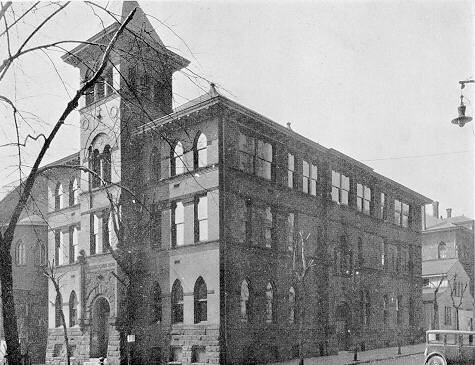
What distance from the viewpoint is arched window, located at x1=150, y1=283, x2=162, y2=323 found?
2914cm

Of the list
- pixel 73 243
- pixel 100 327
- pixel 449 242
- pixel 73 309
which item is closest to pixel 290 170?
pixel 100 327

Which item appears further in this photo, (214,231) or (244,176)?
(244,176)

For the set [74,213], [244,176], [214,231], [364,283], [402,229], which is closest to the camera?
[214,231]

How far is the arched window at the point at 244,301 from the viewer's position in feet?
91.3

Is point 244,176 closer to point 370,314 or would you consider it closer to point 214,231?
point 214,231

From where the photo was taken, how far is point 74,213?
35531 millimetres

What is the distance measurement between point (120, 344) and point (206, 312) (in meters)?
4.88

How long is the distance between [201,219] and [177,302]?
4.21 m

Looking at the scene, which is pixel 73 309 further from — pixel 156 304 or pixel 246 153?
pixel 246 153

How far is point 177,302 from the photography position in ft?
93.6

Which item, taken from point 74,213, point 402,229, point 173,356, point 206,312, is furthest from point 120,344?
point 402,229

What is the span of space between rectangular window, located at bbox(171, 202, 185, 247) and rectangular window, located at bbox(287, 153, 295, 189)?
6.58 m

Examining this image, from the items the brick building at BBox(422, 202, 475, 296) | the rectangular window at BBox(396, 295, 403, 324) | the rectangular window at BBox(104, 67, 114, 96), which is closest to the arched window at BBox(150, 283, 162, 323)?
the rectangular window at BBox(104, 67, 114, 96)

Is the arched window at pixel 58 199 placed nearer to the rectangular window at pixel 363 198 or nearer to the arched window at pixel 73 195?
the arched window at pixel 73 195
